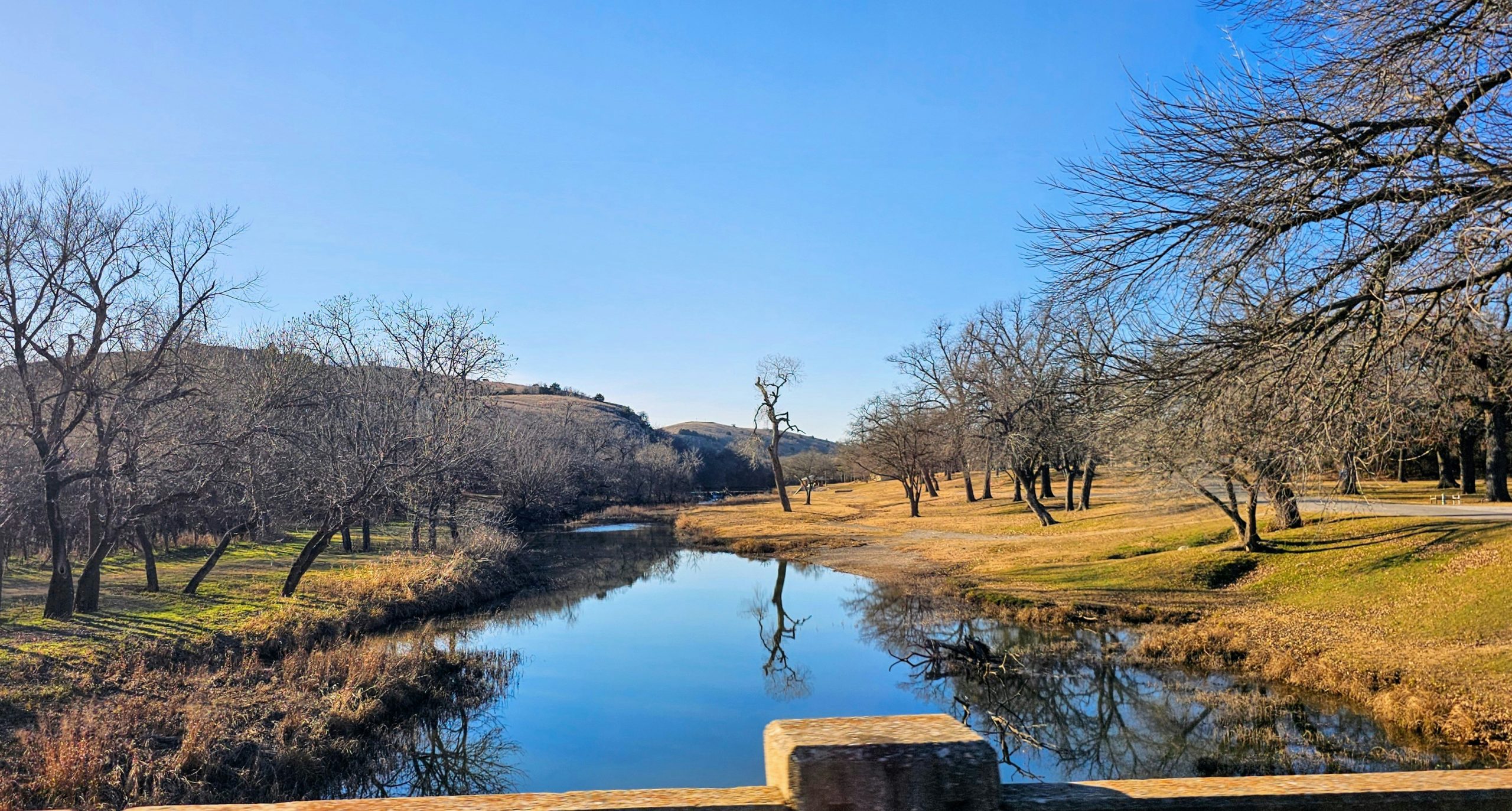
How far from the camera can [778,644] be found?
20.6 meters

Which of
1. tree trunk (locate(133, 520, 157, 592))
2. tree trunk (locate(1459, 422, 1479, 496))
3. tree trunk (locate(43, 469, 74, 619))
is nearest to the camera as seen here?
tree trunk (locate(43, 469, 74, 619))

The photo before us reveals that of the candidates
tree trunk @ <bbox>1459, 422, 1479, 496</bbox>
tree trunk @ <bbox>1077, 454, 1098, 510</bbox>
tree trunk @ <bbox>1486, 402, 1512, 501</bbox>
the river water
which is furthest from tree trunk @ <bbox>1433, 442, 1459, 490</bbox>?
the river water

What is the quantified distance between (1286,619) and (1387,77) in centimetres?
1342

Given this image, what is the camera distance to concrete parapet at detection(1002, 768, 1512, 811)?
7.75 feet

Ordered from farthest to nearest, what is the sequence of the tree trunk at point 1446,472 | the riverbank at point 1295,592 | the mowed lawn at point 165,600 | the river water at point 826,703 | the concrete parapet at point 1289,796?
the tree trunk at point 1446,472
the mowed lawn at point 165,600
the riverbank at point 1295,592
the river water at point 826,703
the concrete parapet at point 1289,796

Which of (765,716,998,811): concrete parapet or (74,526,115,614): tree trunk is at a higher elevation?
(765,716,998,811): concrete parapet

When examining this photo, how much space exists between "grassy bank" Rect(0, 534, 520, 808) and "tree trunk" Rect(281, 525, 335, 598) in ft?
1.62

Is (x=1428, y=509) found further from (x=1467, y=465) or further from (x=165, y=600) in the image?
(x=165, y=600)

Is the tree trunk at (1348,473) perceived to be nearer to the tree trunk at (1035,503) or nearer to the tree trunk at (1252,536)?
the tree trunk at (1252,536)

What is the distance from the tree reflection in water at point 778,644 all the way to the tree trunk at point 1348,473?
9673 millimetres

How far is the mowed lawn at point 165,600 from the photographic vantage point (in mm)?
14320

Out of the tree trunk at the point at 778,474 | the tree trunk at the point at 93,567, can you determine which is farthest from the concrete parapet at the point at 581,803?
the tree trunk at the point at 778,474

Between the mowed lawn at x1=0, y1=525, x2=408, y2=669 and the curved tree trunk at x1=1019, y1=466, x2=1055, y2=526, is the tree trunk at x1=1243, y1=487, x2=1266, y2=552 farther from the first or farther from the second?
the mowed lawn at x1=0, y1=525, x2=408, y2=669

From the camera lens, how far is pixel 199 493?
18766mm
